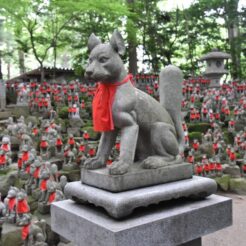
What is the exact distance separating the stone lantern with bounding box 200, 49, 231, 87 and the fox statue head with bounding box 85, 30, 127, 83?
42.0 feet

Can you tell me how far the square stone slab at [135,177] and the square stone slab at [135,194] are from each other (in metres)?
0.03

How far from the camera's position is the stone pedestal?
1865 millimetres

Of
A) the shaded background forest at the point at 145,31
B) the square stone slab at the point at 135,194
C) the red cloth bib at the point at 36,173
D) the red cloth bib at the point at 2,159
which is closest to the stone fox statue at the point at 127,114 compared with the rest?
the square stone slab at the point at 135,194

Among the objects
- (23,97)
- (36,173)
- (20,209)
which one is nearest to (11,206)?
(20,209)

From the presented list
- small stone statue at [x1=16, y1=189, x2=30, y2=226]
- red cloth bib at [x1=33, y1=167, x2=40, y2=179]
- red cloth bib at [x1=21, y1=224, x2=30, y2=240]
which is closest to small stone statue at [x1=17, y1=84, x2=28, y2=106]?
red cloth bib at [x1=33, y1=167, x2=40, y2=179]

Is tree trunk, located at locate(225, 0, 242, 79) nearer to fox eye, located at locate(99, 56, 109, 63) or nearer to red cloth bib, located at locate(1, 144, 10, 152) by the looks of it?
red cloth bib, located at locate(1, 144, 10, 152)

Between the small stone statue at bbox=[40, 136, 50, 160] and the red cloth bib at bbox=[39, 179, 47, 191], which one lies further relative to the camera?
the small stone statue at bbox=[40, 136, 50, 160]

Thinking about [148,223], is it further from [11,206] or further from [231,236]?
[231,236]

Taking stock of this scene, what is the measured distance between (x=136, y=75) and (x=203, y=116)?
5092mm

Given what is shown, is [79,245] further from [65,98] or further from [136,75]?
[136,75]

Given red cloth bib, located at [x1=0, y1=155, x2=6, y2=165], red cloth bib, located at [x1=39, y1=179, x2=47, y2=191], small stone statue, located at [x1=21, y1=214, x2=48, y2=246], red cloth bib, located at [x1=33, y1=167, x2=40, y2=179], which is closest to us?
small stone statue, located at [x1=21, y1=214, x2=48, y2=246]

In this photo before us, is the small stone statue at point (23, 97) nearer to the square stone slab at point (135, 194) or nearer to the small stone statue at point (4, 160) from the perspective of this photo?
the small stone statue at point (4, 160)

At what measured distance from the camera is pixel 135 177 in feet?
6.84

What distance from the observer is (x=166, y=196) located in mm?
2105
